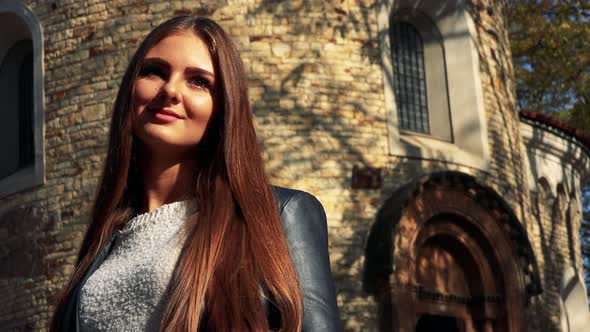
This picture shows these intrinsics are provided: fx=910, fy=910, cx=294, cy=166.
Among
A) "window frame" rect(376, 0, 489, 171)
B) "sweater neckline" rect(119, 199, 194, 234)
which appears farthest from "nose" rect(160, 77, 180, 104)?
"window frame" rect(376, 0, 489, 171)

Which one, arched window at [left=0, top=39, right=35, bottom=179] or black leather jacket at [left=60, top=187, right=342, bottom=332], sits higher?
arched window at [left=0, top=39, right=35, bottom=179]

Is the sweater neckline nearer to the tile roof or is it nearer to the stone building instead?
the stone building

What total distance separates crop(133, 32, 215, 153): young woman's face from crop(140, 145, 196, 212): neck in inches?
2.2

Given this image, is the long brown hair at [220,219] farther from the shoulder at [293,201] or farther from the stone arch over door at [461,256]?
the stone arch over door at [461,256]

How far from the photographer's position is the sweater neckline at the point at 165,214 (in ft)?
7.58

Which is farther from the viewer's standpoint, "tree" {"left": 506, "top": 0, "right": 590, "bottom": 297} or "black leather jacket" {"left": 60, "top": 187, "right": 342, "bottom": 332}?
"tree" {"left": 506, "top": 0, "right": 590, "bottom": 297}

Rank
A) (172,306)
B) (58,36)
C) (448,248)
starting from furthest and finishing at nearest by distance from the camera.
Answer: (448,248) → (58,36) → (172,306)

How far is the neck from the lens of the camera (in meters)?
2.42

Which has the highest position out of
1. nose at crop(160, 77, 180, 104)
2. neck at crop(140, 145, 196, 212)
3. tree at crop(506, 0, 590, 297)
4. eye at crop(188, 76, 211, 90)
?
tree at crop(506, 0, 590, 297)

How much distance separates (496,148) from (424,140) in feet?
4.33

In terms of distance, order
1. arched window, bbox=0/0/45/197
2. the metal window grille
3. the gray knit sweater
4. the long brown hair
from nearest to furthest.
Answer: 1. the long brown hair
2. the gray knit sweater
3. arched window, bbox=0/0/45/197
4. the metal window grille

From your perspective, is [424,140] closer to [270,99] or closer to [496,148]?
[496,148]

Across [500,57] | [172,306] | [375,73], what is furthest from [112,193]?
[500,57]

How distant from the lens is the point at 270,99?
1163 centimetres
